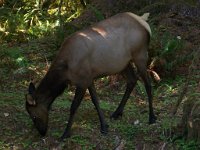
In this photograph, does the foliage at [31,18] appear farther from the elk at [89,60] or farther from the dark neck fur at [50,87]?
the dark neck fur at [50,87]

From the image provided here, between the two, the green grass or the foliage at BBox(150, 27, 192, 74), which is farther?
the foliage at BBox(150, 27, 192, 74)

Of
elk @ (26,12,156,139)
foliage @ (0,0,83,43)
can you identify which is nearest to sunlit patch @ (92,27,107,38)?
elk @ (26,12,156,139)

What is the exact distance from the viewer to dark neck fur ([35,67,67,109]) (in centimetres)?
736

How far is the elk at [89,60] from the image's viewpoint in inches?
288

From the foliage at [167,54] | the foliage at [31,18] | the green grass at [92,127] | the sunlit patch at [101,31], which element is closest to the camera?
the green grass at [92,127]

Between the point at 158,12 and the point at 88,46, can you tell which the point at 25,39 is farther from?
the point at 88,46

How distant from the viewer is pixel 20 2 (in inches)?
605

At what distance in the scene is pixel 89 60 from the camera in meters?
7.36

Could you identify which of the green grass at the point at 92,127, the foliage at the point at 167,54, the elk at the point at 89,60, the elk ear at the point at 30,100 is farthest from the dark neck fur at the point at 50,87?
the foliage at the point at 167,54

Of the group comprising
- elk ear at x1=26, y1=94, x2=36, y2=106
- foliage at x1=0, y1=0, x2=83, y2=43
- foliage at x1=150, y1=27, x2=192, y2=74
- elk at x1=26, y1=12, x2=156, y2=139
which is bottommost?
foliage at x1=0, y1=0, x2=83, y2=43

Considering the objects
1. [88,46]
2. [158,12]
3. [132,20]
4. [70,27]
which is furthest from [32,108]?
[158,12]

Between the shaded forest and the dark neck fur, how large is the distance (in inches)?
20.3

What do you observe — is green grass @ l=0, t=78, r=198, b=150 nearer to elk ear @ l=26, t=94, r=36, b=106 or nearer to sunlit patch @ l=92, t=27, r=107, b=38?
elk ear @ l=26, t=94, r=36, b=106

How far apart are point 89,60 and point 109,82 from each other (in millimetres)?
2775
